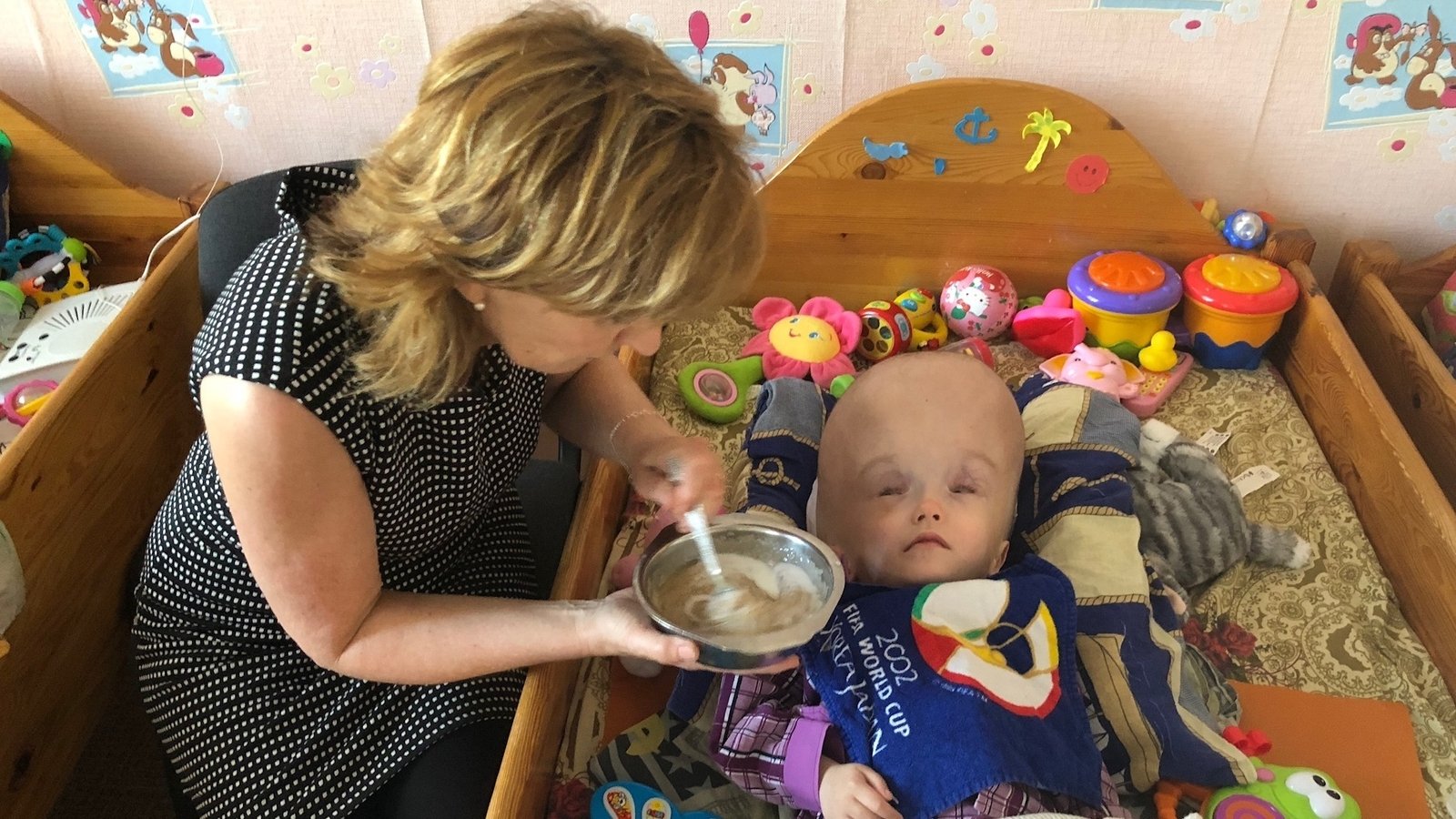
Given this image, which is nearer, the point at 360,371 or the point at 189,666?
the point at 360,371

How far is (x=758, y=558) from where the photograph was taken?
39.2 inches

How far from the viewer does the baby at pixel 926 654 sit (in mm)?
977

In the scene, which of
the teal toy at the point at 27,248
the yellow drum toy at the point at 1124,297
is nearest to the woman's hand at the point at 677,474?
the yellow drum toy at the point at 1124,297

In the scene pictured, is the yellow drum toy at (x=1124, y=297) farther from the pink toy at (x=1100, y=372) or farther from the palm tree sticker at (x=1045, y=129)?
the palm tree sticker at (x=1045, y=129)

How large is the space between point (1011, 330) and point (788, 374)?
1.35 feet

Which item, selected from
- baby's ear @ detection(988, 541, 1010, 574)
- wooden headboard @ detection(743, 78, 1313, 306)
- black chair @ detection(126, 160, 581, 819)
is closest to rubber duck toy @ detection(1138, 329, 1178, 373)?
wooden headboard @ detection(743, 78, 1313, 306)

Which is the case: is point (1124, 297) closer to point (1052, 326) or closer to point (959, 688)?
point (1052, 326)

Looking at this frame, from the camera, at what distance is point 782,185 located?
166cm

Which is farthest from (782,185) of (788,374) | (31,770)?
(31,770)

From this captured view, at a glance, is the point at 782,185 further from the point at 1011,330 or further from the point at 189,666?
the point at 189,666

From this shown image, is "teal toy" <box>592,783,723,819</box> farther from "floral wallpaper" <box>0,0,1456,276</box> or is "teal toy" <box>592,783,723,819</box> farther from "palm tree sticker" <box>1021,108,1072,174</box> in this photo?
"palm tree sticker" <box>1021,108,1072,174</box>

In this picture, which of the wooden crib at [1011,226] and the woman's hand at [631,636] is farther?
the wooden crib at [1011,226]

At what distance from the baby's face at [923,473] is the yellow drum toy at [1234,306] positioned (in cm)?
49

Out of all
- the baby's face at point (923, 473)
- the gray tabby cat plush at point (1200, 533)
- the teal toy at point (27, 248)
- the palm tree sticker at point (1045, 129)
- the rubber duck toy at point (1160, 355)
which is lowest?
the gray tabby cat plush at point (1200, 533)
